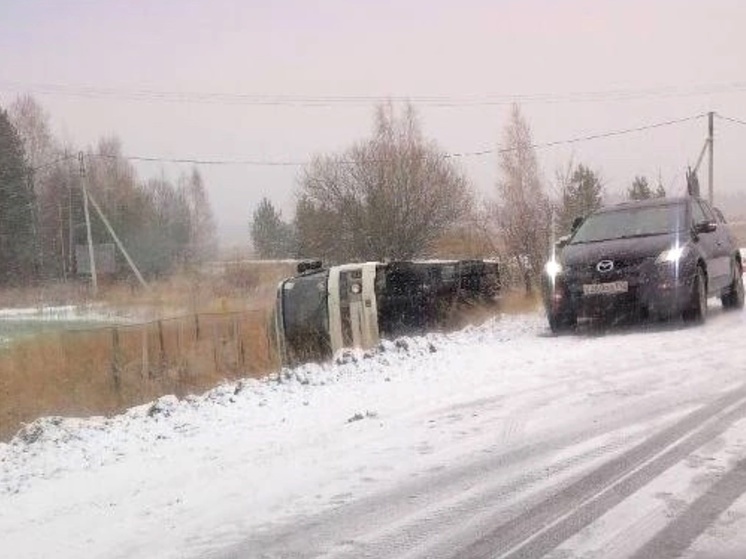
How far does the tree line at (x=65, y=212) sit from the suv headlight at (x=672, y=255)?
40.1m

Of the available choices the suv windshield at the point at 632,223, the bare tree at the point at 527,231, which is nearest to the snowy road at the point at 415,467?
the suv windshield at the point at 632,223

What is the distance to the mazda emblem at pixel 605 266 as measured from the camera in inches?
365

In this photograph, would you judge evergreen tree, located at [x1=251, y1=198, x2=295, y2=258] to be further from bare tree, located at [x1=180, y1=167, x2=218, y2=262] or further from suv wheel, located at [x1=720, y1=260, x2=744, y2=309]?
suv wheel, located at [x1=720, y1=260, x2=744, y2=309]

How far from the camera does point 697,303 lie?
930 centimetres

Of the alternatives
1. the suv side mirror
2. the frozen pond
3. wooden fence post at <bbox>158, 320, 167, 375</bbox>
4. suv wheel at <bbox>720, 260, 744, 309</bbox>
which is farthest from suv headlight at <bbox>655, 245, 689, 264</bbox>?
the frozen pond

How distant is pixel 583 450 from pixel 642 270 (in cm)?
499

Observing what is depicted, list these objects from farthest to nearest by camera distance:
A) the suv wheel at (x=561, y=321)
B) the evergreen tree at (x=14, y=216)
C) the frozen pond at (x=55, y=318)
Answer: the evergreen tree at (x=14, y=216) → the frozen pond at (x=55, y=318) → the suv wheel at (x=561, y=321)

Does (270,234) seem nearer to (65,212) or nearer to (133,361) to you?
(65,212)

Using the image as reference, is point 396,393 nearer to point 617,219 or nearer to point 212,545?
point 212,545

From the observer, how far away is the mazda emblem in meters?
9.27

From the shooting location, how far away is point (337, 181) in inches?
1599

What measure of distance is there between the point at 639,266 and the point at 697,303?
0.80 m

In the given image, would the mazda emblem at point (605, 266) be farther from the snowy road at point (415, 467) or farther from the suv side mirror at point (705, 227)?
the snowy road at point (415, 467)

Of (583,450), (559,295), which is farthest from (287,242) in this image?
(583,450)
